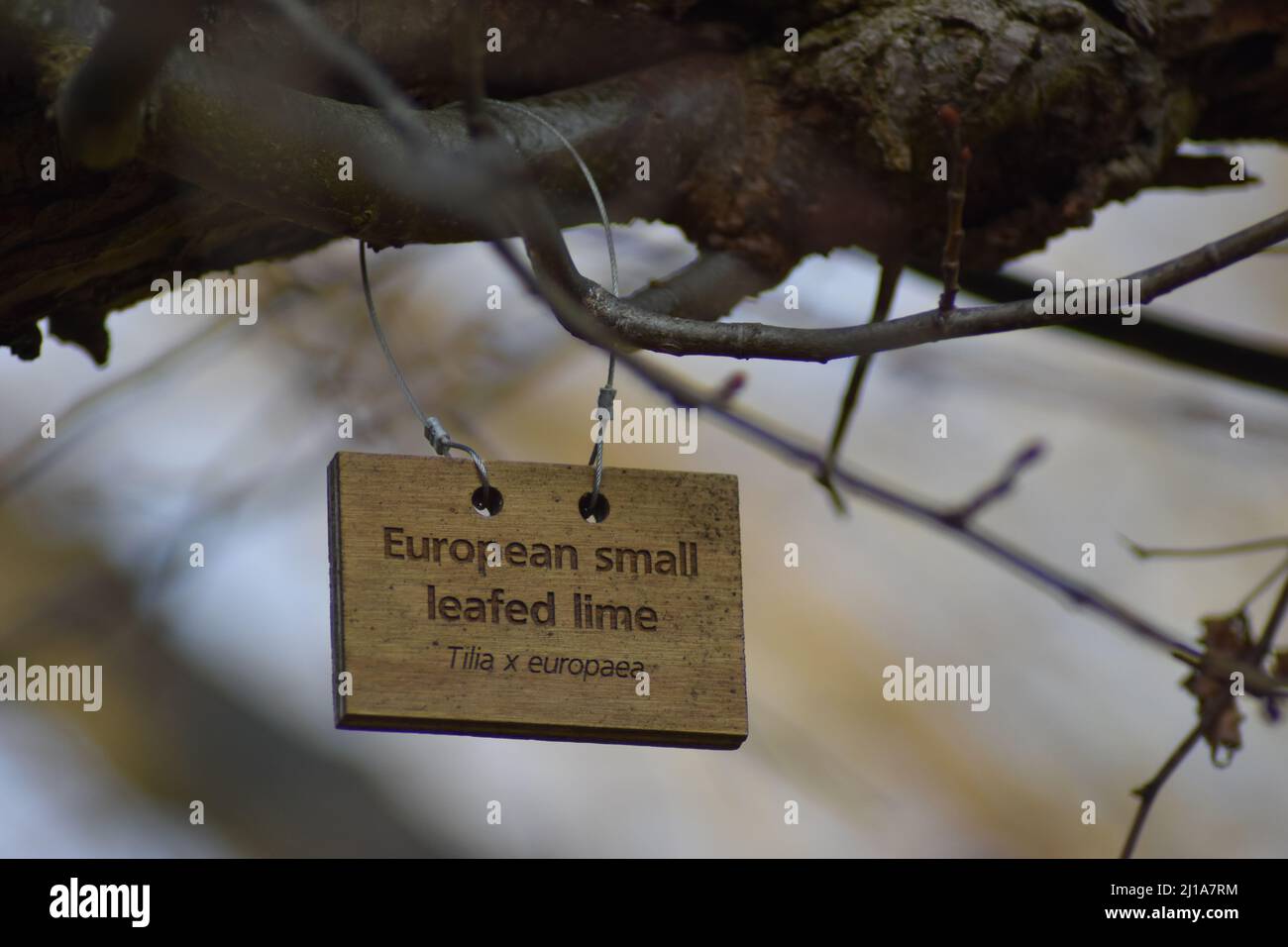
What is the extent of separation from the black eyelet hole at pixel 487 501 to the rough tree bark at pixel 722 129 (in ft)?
0.65

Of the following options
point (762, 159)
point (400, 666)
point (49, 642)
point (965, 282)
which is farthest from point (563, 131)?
point (49, 642)

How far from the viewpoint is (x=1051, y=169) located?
1.44 m

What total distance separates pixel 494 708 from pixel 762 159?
572 millimetres

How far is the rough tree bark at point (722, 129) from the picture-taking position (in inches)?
44.9

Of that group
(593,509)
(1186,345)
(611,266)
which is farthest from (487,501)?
(1186,345)

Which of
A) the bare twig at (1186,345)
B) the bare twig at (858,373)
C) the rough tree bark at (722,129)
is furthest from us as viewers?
the bare twig at (1186,345)

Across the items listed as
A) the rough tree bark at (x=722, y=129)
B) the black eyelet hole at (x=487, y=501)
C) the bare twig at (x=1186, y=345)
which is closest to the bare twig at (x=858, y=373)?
the rough tree bark at (x=722, y=129)

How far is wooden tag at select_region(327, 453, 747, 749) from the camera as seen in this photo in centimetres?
115

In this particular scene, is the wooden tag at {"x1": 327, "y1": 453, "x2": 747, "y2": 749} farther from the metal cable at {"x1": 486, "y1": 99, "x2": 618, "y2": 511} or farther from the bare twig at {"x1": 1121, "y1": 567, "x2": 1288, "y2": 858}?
the bare twig at {"x1": 1121, "y1": 567, "x2": 1288, "y2": 858}

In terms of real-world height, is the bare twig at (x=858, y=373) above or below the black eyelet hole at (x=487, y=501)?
above

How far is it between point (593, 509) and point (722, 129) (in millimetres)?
392

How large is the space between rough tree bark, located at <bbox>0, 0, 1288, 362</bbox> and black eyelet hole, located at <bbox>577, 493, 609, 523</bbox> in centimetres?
17

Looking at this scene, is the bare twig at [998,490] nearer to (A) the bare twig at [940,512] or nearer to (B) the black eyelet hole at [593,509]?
(A) the bare twig at [940,512]

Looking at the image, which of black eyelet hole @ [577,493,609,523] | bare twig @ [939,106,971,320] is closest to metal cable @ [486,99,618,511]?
black eyelet hole @ [577,493,609,523]
